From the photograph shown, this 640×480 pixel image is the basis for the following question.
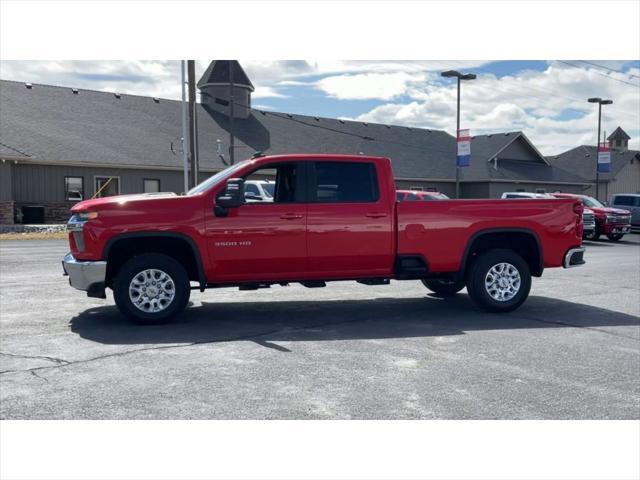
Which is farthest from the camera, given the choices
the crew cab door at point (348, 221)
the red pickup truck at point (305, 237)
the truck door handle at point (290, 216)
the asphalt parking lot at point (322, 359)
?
the crew cab door at point (348, 221)

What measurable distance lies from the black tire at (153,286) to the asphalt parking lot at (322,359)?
0.65 ft

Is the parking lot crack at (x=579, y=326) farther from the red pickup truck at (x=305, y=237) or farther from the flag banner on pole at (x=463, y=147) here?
the flag banner on pole at (x=463, y=147)

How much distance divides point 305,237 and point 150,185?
27.6 meters

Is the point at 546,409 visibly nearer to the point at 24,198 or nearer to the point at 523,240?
the point at 523,240

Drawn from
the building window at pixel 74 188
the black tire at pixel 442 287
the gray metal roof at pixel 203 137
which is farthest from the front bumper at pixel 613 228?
the building window at pixel 74 188

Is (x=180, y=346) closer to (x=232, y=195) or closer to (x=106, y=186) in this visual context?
(x=232, y=195)

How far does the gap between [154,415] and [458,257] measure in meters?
5.52

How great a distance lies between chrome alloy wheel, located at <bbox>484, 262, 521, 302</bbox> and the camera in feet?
30.3

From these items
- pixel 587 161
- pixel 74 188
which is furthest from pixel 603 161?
pixel 74 188

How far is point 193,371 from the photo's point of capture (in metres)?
5.95

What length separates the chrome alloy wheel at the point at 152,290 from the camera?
8.11m

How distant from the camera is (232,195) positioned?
812 centimetres

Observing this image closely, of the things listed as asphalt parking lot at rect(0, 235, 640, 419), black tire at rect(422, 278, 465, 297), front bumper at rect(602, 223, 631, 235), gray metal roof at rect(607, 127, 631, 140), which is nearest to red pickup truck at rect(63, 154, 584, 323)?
asphalt parking lot at rect(0, 235, 640, 419)

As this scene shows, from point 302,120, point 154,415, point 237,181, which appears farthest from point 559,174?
point 154,415
